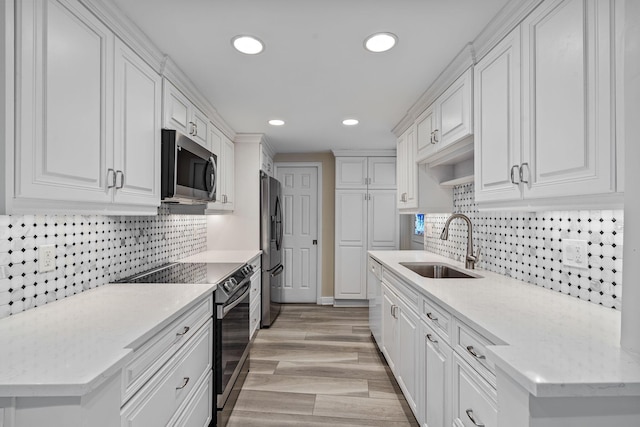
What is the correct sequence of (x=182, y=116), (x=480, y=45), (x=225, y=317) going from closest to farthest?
(x=480, y=45), (x=225, y=317), (x=182, y=116)

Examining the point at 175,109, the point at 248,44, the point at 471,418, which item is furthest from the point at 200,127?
the point at 471,418

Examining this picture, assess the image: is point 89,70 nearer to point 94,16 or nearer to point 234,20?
point 94,16

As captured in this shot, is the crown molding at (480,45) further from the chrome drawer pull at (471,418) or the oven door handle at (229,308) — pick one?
the oven door handle at (229,308)

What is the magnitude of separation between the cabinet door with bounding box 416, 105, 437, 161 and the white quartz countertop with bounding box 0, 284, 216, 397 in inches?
75.8

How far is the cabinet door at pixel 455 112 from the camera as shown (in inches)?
74.0

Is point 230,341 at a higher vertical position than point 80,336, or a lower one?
lower

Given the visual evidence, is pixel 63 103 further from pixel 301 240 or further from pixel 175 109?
pixel 301 240

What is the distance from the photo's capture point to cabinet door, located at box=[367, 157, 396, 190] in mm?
4566

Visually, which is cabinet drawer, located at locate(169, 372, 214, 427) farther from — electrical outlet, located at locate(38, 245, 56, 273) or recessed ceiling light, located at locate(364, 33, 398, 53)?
recessed ceiling light, located at locate(364, 33, 398, 53)

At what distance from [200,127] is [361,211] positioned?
261 cm

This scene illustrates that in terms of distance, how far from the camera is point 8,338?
3.38 ft

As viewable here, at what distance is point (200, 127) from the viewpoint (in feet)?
8.59

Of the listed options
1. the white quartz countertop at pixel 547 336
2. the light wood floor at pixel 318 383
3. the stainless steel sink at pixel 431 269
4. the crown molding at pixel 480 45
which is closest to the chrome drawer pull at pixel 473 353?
the white quartz countertop at pixel 547 336

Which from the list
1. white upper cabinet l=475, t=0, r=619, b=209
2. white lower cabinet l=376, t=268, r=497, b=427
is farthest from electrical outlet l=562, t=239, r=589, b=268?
white lower cabinet l=376, t=268, r=497, b=427
